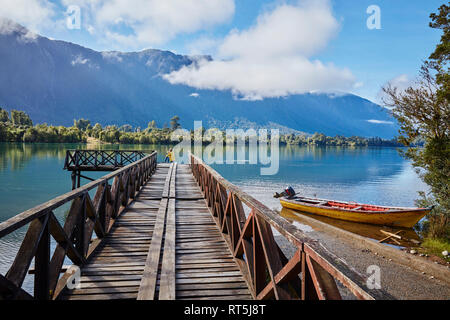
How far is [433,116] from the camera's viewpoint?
11.0 m

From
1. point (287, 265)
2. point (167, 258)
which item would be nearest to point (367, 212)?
point (167, 258)

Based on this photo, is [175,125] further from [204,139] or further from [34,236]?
[34,236]

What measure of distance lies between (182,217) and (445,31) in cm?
1158

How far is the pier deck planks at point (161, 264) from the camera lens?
3.33m

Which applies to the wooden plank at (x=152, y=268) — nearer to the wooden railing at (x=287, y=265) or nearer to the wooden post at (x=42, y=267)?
the wooden post at (x=42, y=267)

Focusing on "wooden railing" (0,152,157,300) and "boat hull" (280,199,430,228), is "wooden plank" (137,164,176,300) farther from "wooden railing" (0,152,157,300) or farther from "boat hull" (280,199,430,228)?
"boat hull" (280,199,430,228)

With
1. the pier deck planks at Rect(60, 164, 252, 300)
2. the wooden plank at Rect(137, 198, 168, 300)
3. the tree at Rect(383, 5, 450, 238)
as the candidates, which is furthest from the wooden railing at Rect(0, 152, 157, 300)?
the tree at Rect(383, 5, 450, 238)

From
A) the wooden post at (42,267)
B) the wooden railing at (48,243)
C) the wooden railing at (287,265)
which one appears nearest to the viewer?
the wooden railing at (287,265)

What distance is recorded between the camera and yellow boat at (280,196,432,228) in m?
14.7

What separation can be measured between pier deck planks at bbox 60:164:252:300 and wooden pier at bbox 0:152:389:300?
0.01 m

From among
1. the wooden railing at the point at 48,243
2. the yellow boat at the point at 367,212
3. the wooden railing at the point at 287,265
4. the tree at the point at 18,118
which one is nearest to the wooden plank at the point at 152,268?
the wooden railing at the point at 48,243

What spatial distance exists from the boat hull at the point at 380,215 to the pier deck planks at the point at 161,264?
481 inches
